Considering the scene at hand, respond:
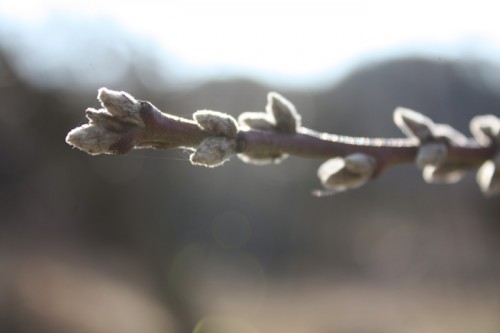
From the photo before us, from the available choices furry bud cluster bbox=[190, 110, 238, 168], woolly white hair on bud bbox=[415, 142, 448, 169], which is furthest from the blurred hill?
furry bud cluster bbox=[190, 110, 238, 168]

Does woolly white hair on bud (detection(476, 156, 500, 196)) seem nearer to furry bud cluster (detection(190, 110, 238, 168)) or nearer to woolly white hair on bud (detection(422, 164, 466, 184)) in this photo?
woolly white hair on bud (detection(422, 164, 466, 184))

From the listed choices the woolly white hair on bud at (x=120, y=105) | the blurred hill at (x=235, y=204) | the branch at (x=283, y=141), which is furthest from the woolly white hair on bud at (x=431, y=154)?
the blurred hill at (x=235, y=204)

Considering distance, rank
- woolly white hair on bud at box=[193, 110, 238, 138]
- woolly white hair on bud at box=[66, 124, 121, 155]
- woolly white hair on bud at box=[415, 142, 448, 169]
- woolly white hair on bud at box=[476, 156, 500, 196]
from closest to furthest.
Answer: woolly white hair on bud at box=[66, 124, 121, 155] → woolly white hair on bud at box=[193, 110, 238, 138] → woolly white hair on bud at box=[415, 142, 448, 169] → woolly white hair on bud at box=[476, 156, 500, 196]

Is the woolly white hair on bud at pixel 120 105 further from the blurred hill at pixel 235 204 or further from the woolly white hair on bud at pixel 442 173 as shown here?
the blurred hill at pixel 235 204

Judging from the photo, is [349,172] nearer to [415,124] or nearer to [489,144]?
[415,124]

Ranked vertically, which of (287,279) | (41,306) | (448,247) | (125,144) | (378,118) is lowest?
(125,144)

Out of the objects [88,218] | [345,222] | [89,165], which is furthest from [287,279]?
[89,165]

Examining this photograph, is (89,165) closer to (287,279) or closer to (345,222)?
(287,279)
